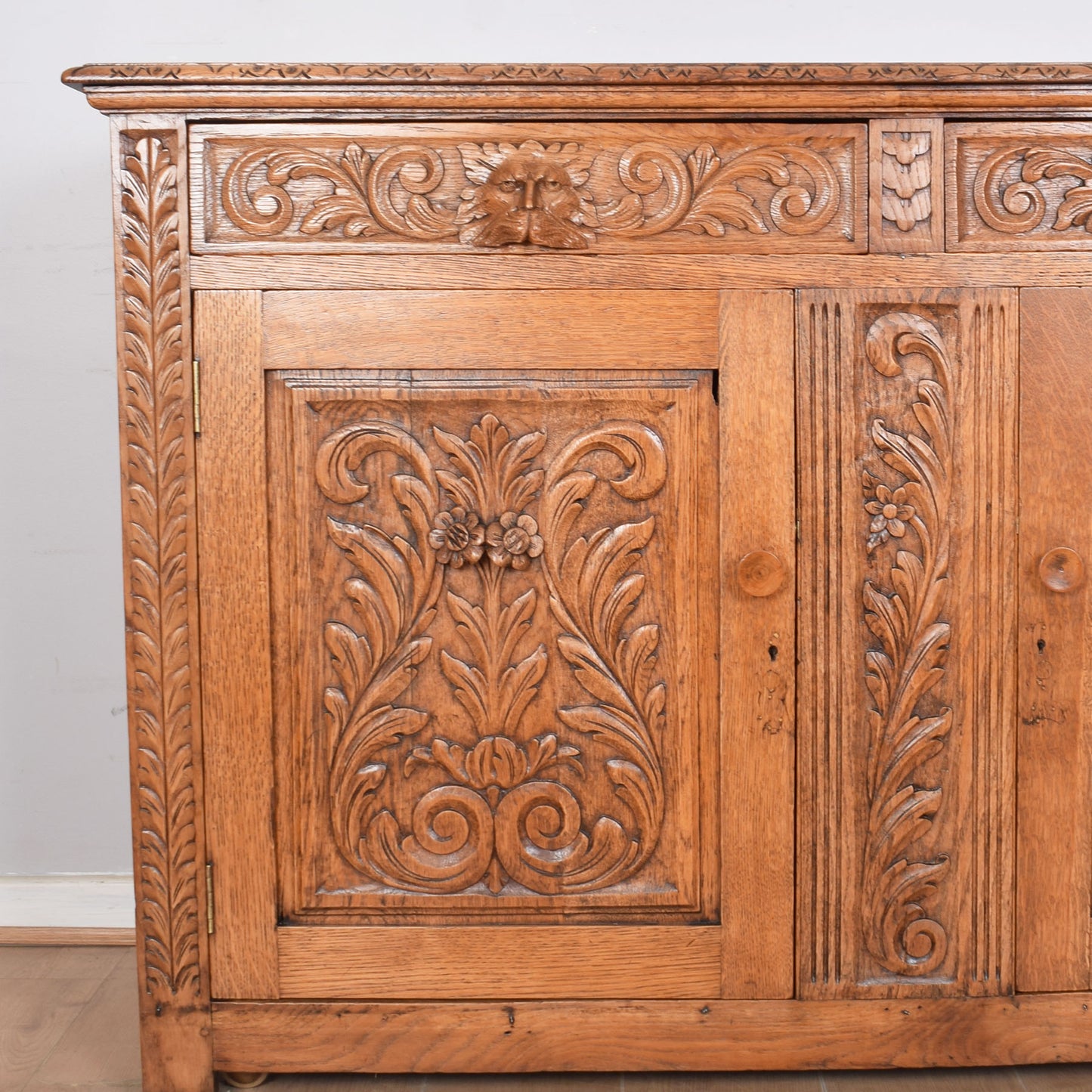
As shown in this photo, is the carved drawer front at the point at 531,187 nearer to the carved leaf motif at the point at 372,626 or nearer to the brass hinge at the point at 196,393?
the brass hinge at the point at 196,393

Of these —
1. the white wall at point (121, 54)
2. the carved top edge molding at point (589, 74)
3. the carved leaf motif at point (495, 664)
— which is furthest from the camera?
the white wall at point (121, 54)

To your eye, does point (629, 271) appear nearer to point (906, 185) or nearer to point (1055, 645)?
point (906, 185)

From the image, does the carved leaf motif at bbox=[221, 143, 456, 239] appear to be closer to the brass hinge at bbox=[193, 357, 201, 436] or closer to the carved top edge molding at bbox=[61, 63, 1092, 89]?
the carved top edge molding at bbox=[61, 63, 1092, 89]

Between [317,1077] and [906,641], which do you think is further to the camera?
[317,1077]

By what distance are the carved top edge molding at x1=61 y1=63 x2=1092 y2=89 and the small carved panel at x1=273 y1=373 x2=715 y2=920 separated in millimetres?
375

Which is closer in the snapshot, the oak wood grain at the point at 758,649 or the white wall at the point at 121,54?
the oak wood grain at the point at 758,649

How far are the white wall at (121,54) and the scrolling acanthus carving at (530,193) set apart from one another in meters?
0.68

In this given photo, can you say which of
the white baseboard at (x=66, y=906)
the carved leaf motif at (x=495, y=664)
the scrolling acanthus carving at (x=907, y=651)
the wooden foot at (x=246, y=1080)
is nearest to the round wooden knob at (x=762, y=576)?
the scrolling acanthus carving at (x=907, y=651)

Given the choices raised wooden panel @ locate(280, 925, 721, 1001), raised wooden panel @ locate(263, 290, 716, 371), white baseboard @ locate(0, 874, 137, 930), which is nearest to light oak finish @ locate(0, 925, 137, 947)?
white baseboard @ locate(0, 874, 137, 930)

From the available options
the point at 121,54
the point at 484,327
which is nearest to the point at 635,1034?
the point at 484,327

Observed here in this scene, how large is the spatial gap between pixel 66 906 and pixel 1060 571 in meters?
1.85

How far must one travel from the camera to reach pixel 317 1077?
155 centimetres

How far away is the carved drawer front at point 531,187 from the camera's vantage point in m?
1.35

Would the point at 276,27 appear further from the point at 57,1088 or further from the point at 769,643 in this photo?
the point at 57,1088
